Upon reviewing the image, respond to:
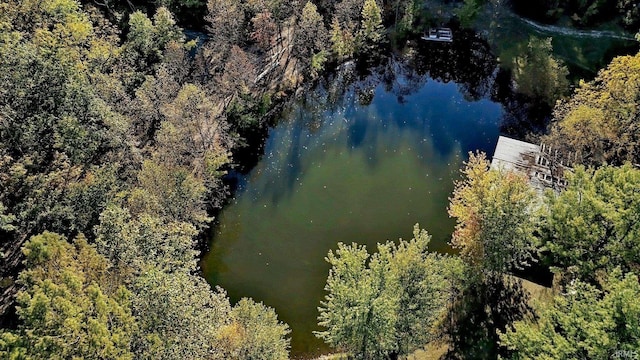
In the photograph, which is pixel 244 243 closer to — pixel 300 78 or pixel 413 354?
pixel 413 354

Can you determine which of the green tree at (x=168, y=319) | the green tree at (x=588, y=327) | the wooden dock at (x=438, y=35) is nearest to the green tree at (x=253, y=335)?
the green tree at (x=168, y=319)

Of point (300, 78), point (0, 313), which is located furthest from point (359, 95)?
point (0, 313)

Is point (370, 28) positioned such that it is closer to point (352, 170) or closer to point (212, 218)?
point (352, 170)

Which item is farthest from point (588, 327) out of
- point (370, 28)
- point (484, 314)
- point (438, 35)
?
point (438, 35)

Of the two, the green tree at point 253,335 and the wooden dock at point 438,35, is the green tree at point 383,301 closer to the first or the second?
the green tree at point 253,335

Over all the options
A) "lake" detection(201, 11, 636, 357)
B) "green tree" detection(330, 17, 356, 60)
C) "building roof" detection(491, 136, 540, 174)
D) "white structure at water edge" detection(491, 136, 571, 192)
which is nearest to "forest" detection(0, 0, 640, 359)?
"white structure at water edge" detection(491, 136, 571, 192)

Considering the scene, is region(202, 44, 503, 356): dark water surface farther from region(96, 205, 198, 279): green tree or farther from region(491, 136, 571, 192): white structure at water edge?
region(96, 205, 198, 279): green tree
